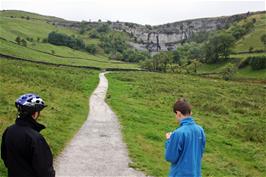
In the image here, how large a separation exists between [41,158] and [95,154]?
10.5 metres

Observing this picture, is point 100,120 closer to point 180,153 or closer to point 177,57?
point 180,153

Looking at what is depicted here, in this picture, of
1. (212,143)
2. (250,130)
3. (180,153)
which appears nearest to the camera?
(180,153)

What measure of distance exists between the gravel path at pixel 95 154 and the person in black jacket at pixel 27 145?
6998mm

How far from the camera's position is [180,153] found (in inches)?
328

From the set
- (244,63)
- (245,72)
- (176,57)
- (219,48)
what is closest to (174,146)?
(245,72)

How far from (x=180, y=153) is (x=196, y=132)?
21.3 inches

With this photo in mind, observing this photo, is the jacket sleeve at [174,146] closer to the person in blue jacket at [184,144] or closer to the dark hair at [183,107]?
the person in blue jacket at [184,144]

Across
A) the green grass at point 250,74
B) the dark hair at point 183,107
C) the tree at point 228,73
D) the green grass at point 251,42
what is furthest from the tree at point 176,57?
the dark hair at point 183,107

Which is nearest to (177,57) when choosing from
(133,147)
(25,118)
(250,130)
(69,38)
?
(69,38)

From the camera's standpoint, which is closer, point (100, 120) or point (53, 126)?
point (53, 126)

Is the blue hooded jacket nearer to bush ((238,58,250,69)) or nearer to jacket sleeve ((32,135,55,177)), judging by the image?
jacket sleeve ((32,135,55,177))

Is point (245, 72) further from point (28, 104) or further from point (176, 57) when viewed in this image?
point (28, 104)

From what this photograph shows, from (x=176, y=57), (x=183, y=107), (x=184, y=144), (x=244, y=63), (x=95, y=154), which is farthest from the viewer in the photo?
(x=176, y=57)

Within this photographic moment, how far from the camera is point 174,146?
27.0 feet
